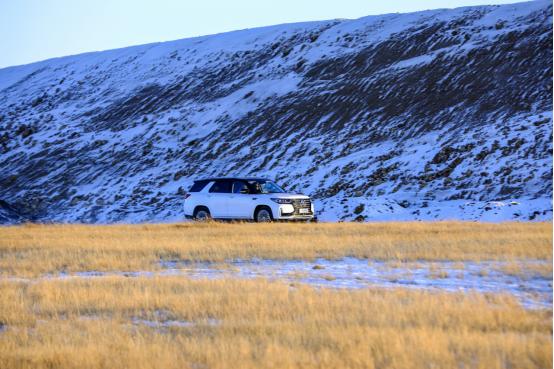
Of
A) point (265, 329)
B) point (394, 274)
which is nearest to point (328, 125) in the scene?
point (394, 274)

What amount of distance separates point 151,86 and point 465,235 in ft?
184

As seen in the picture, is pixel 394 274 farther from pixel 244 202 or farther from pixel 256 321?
pixel 244 202

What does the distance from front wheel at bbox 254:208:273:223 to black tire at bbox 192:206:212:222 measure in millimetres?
1631

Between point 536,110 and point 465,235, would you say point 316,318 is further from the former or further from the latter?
point 536,110

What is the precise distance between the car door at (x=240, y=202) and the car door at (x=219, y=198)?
0.62ft

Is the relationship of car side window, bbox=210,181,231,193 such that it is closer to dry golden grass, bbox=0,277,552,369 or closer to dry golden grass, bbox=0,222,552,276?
dry golden grass, bbox=0,222,552,276

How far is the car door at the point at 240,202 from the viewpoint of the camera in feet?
73.5

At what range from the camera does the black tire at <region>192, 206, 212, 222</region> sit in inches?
908

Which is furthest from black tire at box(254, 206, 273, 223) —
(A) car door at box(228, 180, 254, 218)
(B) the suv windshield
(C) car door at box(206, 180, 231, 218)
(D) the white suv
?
(C) car door at box(206, 180, 231, 218)

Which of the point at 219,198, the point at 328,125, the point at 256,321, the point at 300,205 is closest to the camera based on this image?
the point at 256,321

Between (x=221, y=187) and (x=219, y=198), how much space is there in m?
0.39

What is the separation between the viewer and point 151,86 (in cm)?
6944

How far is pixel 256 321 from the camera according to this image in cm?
801

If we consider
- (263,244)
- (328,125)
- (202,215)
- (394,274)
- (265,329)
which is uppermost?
(328,125)
